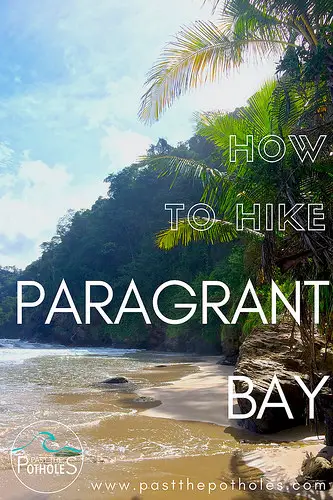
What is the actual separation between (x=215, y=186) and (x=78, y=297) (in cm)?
4502

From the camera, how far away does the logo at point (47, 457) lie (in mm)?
3910

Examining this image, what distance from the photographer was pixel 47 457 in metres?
4.69

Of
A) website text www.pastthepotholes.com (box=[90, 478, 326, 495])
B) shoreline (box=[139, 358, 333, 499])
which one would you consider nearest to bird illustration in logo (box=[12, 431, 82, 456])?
website text www.pastthepotholes.com (box=[90, 478, 326, 495])

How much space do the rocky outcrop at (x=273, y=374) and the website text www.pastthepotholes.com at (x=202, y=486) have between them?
5.44ft

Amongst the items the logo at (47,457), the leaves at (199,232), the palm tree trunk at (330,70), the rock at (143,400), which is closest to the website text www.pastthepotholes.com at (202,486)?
the logo at (47,457)

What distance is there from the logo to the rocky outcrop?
2.19 meters

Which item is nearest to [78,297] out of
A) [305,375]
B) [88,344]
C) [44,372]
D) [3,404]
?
[88,344]

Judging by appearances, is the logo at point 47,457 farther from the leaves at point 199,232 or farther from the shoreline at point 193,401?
the leaves at point 199,232

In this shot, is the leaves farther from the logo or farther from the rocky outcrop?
the logo

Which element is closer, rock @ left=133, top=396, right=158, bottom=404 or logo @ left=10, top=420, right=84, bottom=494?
logo @ left=10, top=420, right=84, bottom=494

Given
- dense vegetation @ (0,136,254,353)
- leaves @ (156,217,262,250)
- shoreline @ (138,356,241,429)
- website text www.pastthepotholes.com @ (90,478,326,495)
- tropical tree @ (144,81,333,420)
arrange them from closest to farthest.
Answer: website text www.pastthepotholes.com @ (90,478,326,495) < tropical tree @ (144,81,333,420) < leaves @ (156,217,262,250) < shoreline @ (138,356,241,429) < dense vegetation @ (0,136,254,353)

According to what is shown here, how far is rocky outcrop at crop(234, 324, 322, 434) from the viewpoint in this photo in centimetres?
566

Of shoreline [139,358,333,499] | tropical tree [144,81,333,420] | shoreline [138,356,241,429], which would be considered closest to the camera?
shoreline [139,358,333,499]

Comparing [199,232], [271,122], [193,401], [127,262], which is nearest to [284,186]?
[271,122]
